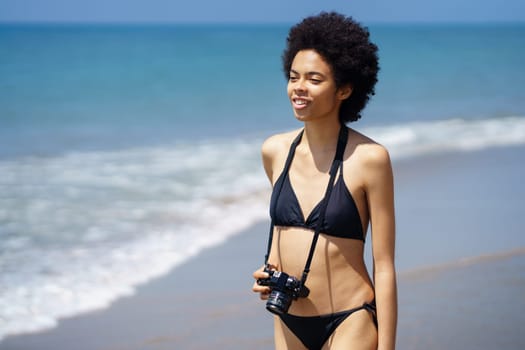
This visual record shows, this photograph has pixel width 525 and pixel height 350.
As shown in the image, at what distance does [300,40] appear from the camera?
122 inches

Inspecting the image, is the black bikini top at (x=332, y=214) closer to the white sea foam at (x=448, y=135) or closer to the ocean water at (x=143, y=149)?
the ocean water at (x=143, y=149)

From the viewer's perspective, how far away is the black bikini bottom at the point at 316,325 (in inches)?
119

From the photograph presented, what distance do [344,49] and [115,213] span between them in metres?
6.49

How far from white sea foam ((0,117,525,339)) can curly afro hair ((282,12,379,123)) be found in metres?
3.65

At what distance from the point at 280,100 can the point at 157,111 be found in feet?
10.7

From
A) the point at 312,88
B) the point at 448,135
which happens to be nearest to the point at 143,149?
the point at 448,135

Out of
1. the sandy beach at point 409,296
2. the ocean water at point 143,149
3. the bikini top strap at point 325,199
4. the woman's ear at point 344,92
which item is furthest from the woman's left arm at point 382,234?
the ocean water at point 143,149

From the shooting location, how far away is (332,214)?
2988mm

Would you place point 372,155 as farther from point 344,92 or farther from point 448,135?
point 448,135

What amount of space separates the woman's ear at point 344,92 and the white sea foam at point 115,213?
12.1 feet

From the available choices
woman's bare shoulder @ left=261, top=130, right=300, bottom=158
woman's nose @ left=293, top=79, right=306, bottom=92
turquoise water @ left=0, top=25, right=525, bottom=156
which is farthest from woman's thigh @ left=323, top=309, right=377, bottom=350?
turquoise water @ left=0, top=25, right=525, bottom=156

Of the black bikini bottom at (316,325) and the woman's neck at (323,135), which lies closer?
the black bikini bottom at (316,325)

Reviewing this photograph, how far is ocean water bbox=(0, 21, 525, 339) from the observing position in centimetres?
729

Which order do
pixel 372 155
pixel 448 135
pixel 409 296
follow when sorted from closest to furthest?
pixel 372 155 → pixel 409 296 → pixel 448 135
